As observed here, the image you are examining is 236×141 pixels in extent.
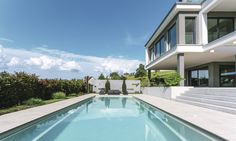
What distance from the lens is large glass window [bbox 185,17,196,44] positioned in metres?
16.2

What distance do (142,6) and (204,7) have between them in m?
8.57

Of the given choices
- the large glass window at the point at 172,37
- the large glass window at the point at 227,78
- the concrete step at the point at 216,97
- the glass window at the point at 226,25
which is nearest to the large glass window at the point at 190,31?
the large glass window at the point at 172,37

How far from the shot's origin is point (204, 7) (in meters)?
15.2

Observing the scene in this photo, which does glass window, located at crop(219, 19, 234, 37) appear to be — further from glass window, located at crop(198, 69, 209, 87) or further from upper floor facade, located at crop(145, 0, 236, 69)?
glass window, located at crop(198, 69, 209, 87)

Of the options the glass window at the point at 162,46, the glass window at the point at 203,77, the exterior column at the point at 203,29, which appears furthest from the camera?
the glass window at the point at 203,77

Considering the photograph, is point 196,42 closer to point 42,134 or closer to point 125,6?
point 125,6

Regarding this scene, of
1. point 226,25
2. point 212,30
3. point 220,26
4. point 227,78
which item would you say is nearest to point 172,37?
point 212,30

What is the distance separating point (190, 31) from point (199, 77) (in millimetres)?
9466

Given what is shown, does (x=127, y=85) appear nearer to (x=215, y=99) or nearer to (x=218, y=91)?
(x=218, y=91)

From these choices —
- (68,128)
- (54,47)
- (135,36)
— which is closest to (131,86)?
(135,36)

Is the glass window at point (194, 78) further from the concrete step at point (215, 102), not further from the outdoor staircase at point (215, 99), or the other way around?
the concrete step at point (215, 102)

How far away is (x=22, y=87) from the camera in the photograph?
1383 centimetres

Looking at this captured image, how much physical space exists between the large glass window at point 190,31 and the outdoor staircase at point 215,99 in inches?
157

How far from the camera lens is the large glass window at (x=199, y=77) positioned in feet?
74.4
